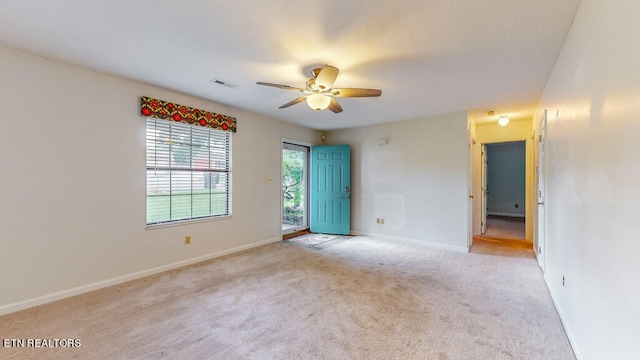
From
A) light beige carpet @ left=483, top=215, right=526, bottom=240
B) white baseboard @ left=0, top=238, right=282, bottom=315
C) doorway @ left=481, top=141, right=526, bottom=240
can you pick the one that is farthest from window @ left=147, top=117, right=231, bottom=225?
doorway @ left=481, top=141, right=526, bottom=240

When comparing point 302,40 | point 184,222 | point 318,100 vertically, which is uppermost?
point 302,40

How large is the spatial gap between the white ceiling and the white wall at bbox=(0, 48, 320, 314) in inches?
11.9

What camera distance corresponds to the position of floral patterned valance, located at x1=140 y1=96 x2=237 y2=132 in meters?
3.32

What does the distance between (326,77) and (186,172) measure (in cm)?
248

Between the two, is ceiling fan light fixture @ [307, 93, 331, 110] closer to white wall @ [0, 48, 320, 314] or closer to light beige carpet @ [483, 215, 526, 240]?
white wall @ [0, 48, 320, 314]

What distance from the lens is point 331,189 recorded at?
5891 millimetres

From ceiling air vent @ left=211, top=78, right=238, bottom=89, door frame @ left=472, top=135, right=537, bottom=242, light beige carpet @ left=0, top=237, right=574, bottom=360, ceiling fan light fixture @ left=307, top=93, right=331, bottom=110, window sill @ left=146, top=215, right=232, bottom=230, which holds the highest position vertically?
ceiling air vent @ left=211, top=78, right=238, bottom=89

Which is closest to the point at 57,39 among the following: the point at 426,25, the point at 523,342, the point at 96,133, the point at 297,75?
the point at 96,133

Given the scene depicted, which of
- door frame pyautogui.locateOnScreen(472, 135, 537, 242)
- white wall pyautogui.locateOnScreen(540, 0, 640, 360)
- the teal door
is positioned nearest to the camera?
white wall pyautogui.locateOnScreen(540, 0, 640, 360)

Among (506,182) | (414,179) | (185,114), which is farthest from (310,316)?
(506,182)

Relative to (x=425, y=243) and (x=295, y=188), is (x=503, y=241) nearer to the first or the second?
(x=425, y=243)

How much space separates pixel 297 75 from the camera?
303 centimetres

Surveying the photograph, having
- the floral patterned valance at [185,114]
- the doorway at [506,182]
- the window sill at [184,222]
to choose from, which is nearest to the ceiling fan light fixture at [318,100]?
the floral patterned valance at [185,114]

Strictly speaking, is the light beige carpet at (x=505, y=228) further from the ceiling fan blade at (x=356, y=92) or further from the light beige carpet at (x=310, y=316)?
the ceiling fan blade at (x=356, y=92)
